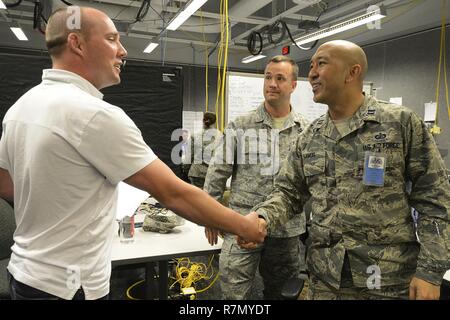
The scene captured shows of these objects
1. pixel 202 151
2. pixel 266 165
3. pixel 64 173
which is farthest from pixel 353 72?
pixel 202 151

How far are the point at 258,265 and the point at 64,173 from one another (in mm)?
1431

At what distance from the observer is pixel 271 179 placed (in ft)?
6.70

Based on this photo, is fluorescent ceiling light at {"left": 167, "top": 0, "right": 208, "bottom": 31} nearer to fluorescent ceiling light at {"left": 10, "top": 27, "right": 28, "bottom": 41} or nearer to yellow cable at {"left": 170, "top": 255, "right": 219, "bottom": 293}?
yellow cable at {"left": 170, "top": 255, "right": 219, "bottom": 293}

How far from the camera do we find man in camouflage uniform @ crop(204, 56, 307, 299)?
2.03 m

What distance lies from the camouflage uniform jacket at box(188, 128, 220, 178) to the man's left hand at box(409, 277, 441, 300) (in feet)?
8.64

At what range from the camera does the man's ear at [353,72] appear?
145 centimetres

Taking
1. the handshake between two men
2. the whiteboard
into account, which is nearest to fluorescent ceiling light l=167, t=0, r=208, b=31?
the whiteboard

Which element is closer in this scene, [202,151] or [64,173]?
[64,173]

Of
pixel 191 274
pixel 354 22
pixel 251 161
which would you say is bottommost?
pixel 191 274

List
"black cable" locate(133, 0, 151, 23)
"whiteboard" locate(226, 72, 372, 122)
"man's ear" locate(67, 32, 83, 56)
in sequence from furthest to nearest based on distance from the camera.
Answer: "black cable" locate(133, 0, 151, 23) < "whiteboard" locate(226, 72, 372, 122) < "man's ear" locate(67, 32, 83, 56)

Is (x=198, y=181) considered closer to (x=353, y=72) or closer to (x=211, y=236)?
(x=211, y=236)

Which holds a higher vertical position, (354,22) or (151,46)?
(151,46)

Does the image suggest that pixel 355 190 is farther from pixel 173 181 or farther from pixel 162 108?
pixel 162 108

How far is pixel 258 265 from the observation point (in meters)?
2.09
